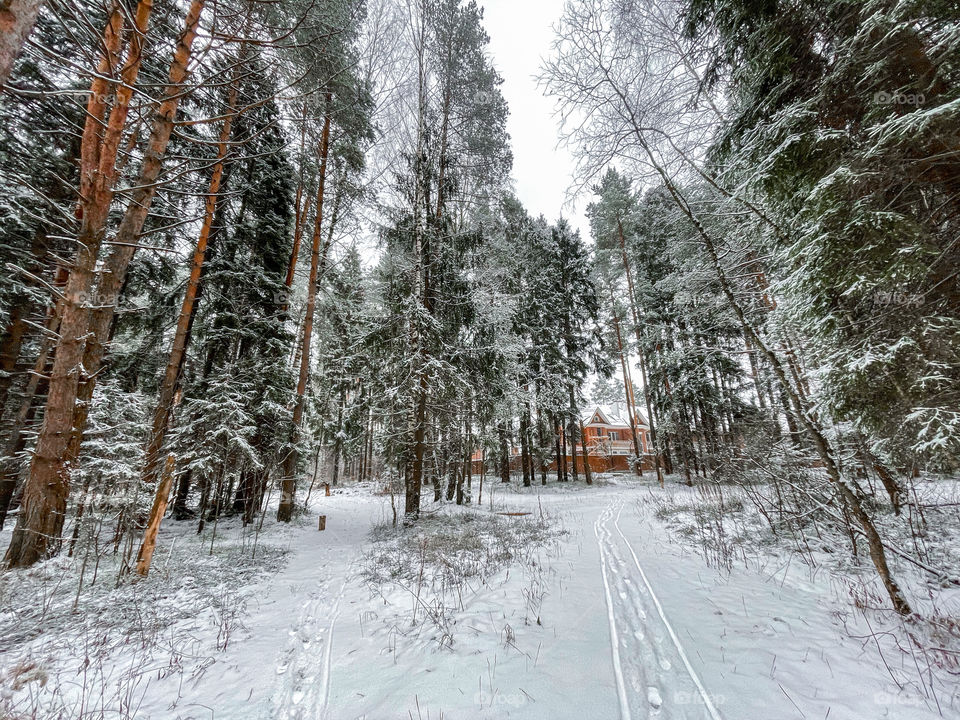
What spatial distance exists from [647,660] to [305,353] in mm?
9122

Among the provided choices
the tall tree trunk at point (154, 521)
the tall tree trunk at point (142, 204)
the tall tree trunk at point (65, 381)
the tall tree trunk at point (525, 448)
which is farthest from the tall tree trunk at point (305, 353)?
the tall tree trunk at point (525, 448)

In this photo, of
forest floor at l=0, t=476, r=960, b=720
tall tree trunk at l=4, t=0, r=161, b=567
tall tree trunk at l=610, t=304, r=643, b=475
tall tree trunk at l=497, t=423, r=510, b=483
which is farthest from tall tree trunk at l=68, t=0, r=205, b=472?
tall tree trunk at l=610, t=304, r=643, b=475

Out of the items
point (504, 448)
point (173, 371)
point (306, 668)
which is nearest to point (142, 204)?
point (173, 371)

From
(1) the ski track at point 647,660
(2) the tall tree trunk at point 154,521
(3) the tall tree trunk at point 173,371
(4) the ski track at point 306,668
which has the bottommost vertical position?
(4) the ski track at point 306,668

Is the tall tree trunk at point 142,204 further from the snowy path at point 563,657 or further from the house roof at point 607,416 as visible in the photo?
the house roof at point 607,416

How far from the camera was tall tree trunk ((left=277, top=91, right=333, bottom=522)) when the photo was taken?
29.0ft

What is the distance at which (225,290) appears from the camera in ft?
28.9

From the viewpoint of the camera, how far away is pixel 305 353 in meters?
9.05

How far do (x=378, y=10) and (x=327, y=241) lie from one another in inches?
249

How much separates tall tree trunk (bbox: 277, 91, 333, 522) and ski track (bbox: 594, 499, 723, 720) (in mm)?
7941

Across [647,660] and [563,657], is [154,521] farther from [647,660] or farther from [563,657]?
[647,660]

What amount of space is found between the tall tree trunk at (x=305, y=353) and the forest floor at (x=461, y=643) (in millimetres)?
3257

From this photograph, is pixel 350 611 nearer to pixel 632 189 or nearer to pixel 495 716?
pixel 495 716

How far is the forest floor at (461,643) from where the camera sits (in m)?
2.31
